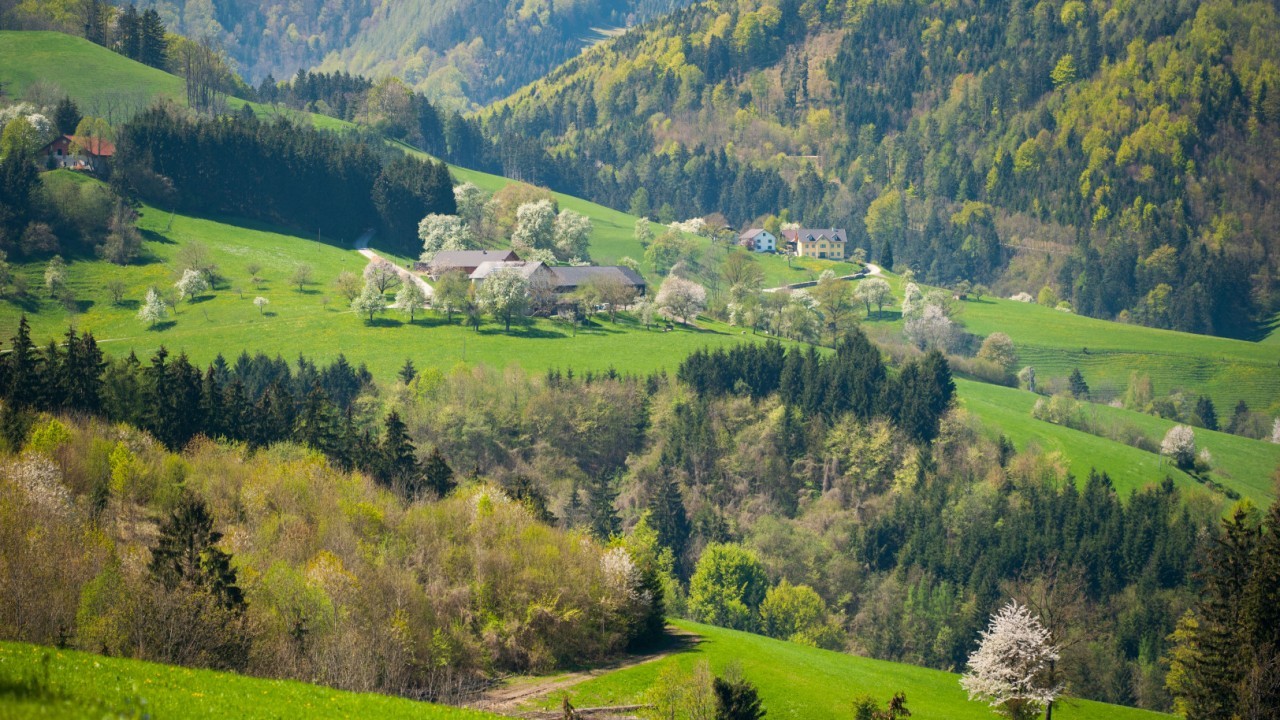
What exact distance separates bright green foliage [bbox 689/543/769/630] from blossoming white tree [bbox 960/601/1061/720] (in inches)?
1721

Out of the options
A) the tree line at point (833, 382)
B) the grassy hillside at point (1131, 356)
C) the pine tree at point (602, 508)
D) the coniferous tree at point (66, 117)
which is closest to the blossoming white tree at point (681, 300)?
the tree line at point (833, 382)

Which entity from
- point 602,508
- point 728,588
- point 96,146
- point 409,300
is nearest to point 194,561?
point 602,508

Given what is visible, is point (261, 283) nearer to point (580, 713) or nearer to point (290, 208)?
point (290, 208)

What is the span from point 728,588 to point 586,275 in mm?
58766

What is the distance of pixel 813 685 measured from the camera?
58.9 meters

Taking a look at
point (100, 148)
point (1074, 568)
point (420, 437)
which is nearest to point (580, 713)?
point (420, 437)

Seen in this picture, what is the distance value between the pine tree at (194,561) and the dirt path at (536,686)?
12522 millimetres

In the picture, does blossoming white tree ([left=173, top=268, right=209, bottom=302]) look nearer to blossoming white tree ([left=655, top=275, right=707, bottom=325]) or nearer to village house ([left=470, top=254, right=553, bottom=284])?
village house ([left=470, top=254, right=553, bottom=284])

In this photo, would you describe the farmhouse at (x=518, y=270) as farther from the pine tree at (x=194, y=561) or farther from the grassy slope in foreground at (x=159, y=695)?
the grassy slope in foreground at (x=159, y=695)

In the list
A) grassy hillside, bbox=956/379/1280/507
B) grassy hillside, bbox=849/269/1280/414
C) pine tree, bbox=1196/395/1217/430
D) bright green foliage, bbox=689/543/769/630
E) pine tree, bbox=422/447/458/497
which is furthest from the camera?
grassy hillside, bbox=849/269/1280/414

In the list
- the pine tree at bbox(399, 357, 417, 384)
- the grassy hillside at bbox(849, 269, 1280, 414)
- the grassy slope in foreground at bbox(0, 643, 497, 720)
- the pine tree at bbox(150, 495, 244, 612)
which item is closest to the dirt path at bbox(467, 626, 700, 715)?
A: the pine tree at bbox(150, 495, 244, 612)

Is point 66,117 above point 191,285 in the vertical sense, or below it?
above

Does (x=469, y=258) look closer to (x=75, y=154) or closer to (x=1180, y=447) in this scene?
(x=75, y=154)

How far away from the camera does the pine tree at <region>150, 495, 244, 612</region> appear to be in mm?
47500
